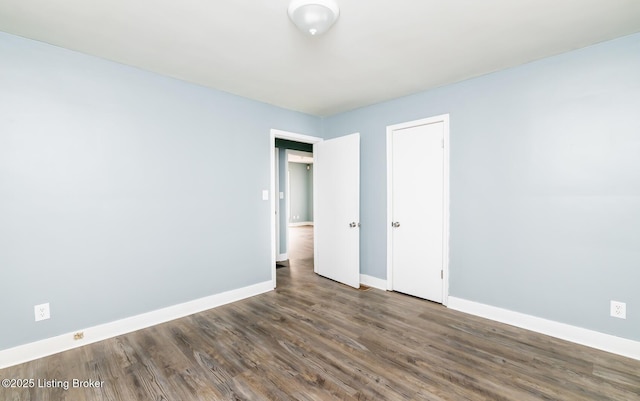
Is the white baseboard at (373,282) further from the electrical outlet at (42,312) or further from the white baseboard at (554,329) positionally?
the electrical outlet at (42,312)

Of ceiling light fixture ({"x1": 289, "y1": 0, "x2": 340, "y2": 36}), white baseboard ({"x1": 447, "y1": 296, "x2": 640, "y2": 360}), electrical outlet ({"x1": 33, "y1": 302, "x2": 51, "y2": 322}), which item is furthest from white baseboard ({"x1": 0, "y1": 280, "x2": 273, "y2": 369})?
ceiling light fixture ({"x1": 289, "y1": 0, "x2": 340, "y2": 36})

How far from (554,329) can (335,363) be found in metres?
2.04

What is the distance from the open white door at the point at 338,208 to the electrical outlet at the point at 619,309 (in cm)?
243

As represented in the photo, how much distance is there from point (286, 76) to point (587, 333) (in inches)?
142

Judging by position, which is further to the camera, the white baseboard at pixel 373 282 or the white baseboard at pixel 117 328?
the white baseboard at pixel 373 282

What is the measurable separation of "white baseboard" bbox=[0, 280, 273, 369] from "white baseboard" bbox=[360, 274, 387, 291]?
150 centimetres

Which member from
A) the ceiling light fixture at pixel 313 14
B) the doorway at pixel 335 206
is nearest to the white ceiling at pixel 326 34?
the ceiling light fixture at pixel 313 14

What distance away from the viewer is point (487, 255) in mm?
2867

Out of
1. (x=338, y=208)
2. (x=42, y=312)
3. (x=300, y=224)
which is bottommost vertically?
(x=300, y=224)

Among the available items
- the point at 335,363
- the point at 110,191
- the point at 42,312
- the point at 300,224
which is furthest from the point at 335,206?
the point at 300,224

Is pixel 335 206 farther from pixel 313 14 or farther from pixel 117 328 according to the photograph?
pixel 117 328

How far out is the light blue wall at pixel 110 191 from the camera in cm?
214

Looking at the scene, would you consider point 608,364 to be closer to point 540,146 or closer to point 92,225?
point 540,146

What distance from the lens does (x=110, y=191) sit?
252 centimetres
